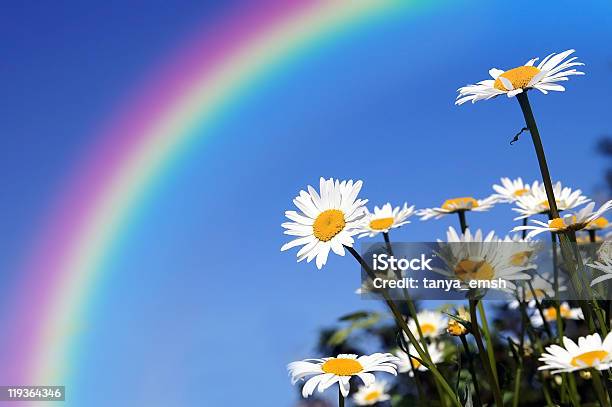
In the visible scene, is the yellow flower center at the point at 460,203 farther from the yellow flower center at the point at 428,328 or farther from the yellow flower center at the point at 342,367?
the yellow flower center at the point at 342,367

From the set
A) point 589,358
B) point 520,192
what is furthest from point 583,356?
point 520,192

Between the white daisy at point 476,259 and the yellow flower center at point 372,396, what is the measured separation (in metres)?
1.25

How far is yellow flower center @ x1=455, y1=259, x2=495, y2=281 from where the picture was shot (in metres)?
1.26

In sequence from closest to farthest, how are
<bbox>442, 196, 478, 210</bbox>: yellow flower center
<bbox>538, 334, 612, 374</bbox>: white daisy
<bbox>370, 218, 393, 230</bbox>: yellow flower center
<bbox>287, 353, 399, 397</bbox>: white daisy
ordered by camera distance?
<bbox>538, 334, 612, 374</bbox>: white daisy → <bbox>287, 353, 399, 397</bbox>: white daisy → <bbox>370, 218, 393, 230</bbox>: yellow flower center → <bbox>442, 196, 478, 210</bbox>: yellow flower center

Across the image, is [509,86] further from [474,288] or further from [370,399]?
[370,399]

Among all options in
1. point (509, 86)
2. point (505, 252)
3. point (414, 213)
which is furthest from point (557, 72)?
point (414, 213)

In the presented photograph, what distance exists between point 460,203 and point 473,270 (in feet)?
1.74

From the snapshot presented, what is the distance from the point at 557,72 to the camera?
4.30ft

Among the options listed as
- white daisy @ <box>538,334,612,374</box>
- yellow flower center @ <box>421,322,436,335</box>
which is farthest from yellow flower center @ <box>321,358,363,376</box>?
yellow flower center @ <box>421,322,436,335</box>

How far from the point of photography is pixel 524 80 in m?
1.27

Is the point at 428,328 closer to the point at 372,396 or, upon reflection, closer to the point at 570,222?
the point at 372,396

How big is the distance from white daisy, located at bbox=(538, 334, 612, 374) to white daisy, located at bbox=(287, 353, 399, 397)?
24 cm

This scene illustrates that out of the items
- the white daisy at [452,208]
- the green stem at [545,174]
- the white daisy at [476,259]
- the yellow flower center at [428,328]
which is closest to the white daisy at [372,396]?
the yellow flower center at [428,328]

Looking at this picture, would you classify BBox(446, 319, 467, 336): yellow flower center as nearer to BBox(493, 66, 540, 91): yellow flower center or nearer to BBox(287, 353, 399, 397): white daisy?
BBox(287, 353, 399, 397): white daisy
